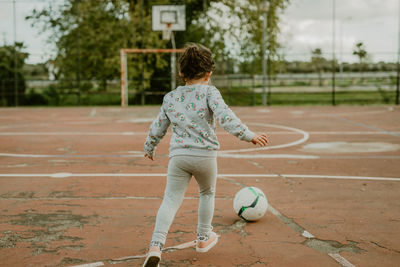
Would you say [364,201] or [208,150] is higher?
[208,150]

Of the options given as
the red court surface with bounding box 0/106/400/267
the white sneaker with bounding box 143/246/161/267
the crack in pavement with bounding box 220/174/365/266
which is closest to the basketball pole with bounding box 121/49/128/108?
the red court surface with bounding box 0/106/400/267

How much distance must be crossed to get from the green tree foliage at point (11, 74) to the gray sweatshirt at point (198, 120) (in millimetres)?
21605

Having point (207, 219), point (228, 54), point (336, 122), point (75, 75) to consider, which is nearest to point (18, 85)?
point (75, 75)

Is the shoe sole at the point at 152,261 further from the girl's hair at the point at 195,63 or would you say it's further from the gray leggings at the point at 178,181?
the girl's hair at the point at 195,63

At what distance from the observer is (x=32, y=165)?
7.21 m

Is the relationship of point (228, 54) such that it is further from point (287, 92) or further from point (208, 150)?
point (208, 150)

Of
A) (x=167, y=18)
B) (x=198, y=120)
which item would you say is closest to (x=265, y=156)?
(x=198, y=120)

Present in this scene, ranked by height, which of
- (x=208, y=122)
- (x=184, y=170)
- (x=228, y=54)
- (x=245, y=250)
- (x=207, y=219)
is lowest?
(x=245, y=250)

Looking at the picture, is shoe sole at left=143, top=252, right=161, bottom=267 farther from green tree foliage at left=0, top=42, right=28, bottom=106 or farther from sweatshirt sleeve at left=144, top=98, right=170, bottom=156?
green tree foliage at left=0, top=42, right=28, bottom=106

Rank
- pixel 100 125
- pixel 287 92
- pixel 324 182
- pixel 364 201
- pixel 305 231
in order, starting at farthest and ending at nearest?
pixel 287 92
pixel 100 125
pixel 324 182
pixel 364 201
pixel 305 231

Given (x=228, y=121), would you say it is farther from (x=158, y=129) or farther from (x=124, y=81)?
(x=124, y=81)

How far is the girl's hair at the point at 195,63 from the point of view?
3.29m

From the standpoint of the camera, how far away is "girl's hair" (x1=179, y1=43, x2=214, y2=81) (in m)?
3.29

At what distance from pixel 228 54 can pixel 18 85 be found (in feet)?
34.3
